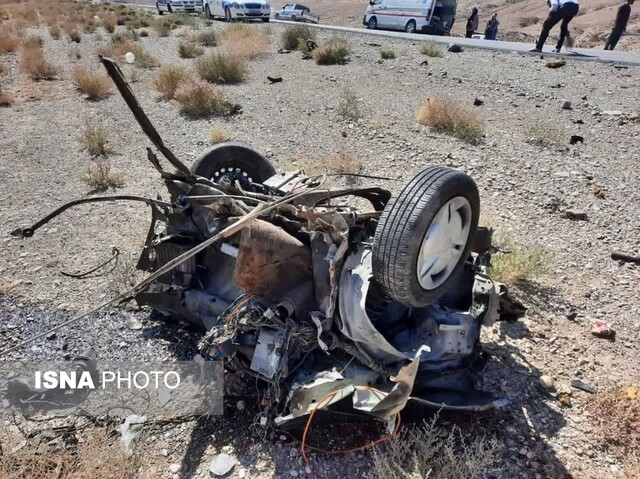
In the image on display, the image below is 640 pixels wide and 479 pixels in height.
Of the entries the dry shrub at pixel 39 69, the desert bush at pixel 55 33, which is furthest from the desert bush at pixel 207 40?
the desert bush at pixel 55 33

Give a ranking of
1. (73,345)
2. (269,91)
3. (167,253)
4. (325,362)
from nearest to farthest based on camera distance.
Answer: (325,362) < (167,253) < (73,345) < (269,91)

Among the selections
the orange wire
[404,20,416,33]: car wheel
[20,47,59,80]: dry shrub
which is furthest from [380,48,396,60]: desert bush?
the orange wire

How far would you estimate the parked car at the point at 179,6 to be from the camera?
28.0 meters

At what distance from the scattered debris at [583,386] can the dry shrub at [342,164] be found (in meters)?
3.86

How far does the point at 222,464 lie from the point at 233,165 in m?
2.33

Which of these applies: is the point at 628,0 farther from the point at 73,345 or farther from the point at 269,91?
the point at 73,345

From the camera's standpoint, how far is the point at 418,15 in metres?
21.7

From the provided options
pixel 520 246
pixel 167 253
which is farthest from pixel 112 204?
pixel 520 246

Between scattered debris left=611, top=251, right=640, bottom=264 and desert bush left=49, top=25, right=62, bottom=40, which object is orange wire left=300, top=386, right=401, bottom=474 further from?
desert bush left=49, top=25, right=62, bottom=40

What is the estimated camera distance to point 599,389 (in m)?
3.09

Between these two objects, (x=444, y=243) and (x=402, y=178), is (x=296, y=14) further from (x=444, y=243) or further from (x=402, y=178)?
(x=444, y=243)

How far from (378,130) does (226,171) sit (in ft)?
14.0

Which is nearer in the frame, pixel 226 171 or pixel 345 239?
pixel 345 239

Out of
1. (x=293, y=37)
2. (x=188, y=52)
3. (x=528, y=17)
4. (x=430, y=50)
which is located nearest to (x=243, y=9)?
(x=293, y=37)
